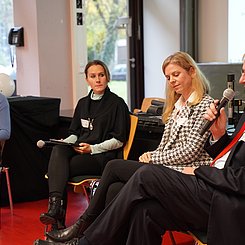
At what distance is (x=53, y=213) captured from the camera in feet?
10.7

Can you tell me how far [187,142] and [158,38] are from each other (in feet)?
13.0

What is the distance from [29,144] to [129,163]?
157 centimetres

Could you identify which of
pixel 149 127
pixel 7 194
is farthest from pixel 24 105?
pixel 149 127

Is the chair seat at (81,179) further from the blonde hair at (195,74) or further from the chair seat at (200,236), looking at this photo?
the chair seat at (200,236)

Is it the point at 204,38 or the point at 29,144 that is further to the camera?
the point at 204,38

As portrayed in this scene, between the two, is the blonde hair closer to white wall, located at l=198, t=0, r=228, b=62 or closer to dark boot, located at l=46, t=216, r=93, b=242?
dark boot, located at l=46, t=216, r=93, b=242

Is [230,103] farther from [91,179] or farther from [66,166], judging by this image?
[66,166]

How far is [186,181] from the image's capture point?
2.39 m

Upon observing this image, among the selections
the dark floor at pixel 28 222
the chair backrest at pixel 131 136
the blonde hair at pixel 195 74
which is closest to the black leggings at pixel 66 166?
the chair backrest at pixel 131 136

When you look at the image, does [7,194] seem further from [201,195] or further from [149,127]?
[201,195]

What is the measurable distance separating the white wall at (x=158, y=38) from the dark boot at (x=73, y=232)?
3979 mm

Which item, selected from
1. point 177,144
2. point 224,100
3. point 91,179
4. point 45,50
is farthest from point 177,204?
point 45,50

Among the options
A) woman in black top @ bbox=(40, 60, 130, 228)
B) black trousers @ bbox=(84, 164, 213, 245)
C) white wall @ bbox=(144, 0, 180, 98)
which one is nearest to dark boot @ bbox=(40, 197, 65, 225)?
woman in black top @ bbox=(40, 60, 130, 228)

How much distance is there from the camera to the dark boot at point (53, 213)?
3215 millimetres
